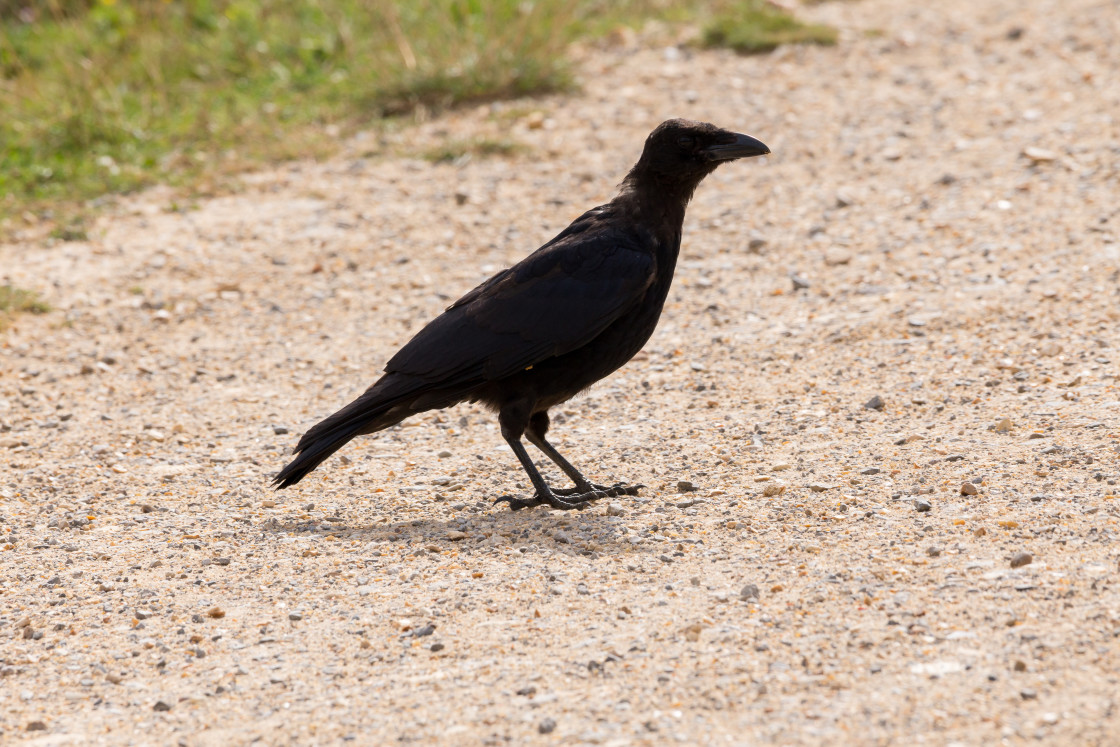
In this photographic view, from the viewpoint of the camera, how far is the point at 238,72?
35.8ft

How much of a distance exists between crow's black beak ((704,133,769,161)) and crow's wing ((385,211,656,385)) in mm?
502

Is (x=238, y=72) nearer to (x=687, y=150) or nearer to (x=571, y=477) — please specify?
(x=687, y=150)

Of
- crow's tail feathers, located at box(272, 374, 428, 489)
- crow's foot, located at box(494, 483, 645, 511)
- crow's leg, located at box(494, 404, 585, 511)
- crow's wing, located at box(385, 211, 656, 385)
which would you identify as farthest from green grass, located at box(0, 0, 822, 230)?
crow's foot, located at box(494, 483, 645, 511)

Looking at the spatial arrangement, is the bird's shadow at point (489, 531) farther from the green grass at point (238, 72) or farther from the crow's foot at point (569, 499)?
the green grass at point (238, 72)

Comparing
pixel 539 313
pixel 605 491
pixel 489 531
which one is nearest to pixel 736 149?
pixel 539 313

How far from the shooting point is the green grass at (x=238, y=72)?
9461 mm

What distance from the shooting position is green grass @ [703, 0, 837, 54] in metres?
11.3

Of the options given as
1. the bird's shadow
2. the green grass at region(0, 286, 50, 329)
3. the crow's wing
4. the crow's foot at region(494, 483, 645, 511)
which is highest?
the crow's wing

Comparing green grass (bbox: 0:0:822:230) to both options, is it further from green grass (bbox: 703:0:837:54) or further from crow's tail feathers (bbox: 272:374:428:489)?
crow's tail feathers (bbox: 272:374:428:489)

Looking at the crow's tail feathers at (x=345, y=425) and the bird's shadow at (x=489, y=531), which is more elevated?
the crow's tail feathers at (x=345, y=425)

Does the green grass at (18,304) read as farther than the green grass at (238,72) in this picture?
No

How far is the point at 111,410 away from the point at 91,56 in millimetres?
5660

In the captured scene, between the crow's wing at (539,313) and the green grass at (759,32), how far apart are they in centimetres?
666

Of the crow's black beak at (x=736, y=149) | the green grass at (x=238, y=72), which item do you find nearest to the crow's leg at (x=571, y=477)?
the crow's black beak at (x=736, y=149)
